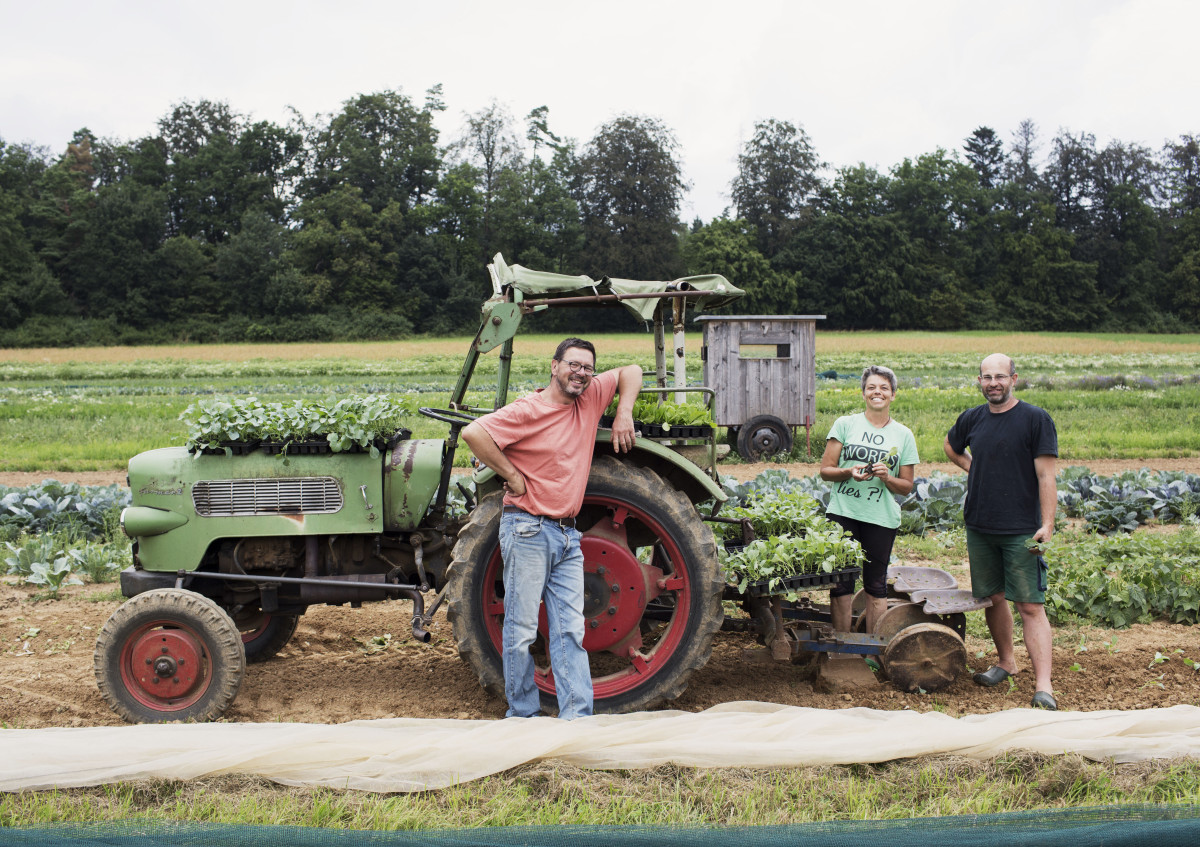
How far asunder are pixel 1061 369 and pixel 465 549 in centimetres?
2916

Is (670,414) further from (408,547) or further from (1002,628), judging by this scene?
(1002,628)

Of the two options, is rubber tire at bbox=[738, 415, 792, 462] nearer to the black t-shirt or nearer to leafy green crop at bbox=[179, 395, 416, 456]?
the black t-shirt

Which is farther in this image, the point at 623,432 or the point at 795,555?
the point at 795,555

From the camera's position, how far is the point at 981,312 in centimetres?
Result: 6081

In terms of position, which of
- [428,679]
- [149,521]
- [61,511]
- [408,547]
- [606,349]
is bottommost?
[428,679]

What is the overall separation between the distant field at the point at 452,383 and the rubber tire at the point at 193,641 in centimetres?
86

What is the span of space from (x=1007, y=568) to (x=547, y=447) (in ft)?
8.05

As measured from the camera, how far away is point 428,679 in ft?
15.7

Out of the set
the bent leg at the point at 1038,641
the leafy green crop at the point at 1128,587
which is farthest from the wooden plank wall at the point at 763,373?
the bent leg at the point at 1038,641

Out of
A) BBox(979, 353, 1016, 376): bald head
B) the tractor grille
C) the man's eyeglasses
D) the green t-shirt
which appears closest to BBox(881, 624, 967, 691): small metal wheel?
the green t-shirt

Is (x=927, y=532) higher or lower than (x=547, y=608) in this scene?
lower

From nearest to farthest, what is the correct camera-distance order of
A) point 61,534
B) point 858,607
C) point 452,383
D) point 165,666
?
point 165,666 < point 858,607 < point 61,534 < point 452,383

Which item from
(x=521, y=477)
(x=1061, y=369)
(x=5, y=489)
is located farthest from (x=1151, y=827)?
(x=1061, y=369)

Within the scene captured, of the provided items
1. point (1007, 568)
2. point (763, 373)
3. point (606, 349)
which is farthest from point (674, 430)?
point (606, 349)
